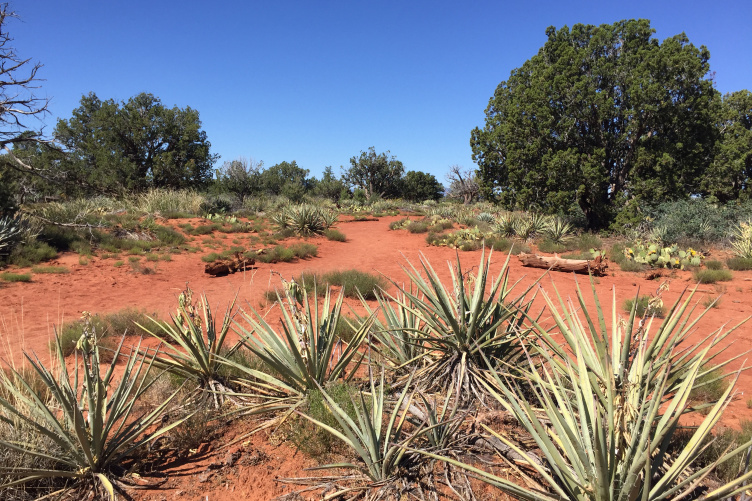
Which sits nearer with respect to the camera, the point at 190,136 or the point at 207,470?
the point at 207,470

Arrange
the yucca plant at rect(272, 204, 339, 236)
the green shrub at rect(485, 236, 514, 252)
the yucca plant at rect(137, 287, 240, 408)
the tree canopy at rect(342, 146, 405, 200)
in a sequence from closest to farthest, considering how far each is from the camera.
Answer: the yucca plant at rect(137, 287, 240, 408) → the green shrub at rect(485, 236, 514, 252) → the yucca plant at rect(272, 204, 339, 236) → the tree canopy at rect(342, 146, 405, 200)

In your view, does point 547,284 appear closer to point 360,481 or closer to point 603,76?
point 360,481

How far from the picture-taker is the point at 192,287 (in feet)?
27.2

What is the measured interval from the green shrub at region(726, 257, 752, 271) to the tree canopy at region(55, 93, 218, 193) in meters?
25.4

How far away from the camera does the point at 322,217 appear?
1658 cm

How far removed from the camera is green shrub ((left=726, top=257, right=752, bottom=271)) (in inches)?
376

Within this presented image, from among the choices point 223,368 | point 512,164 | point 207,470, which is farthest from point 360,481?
point 512,164

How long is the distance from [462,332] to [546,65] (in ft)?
52.1

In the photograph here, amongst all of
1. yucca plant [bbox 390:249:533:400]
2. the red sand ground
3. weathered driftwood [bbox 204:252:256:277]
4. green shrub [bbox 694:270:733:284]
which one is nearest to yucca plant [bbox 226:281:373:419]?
the red sand ground

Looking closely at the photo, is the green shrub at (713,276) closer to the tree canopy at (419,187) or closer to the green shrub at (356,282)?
the green shrub at (356,282)

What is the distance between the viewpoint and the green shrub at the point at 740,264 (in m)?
9.56

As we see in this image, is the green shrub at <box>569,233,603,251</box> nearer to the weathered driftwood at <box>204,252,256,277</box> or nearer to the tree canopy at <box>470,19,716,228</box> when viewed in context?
the tree canopy at <box>470,19,716,228</box>

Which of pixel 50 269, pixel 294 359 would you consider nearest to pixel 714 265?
pixel 294 359

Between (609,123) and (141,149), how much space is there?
25.0m
